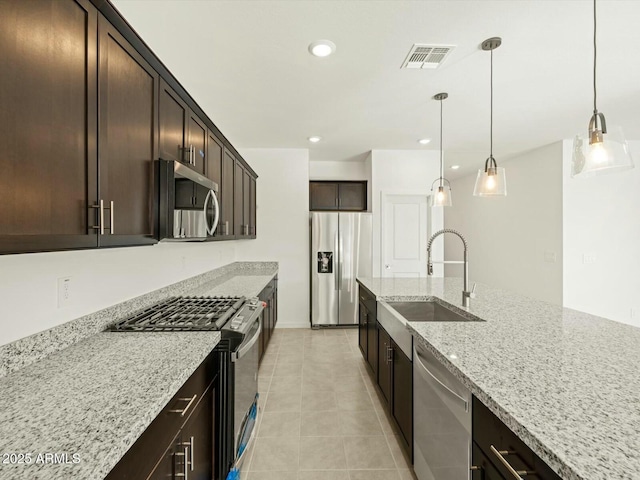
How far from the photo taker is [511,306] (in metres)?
2.01

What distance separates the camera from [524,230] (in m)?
5.00

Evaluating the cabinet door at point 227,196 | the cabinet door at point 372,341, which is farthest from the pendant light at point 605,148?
the cabinet door at point 227,196

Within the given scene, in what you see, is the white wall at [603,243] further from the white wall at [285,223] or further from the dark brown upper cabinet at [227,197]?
the dark brown upper cabinet at [227,197]

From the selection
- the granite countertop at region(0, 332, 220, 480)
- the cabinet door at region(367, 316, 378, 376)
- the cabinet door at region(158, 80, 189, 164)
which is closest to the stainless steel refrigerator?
the cabinet door at region(367, 316, 378, 376)

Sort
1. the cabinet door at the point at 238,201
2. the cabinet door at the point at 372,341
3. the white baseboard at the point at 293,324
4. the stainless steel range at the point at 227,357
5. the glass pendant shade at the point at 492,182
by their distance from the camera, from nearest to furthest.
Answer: the stainless steel range at the point at 227,357, the glass pendant shade at the point at 492,182, the cabinet door at the point at 372,341, the cabinet door at the point at 238,201, the white baseboard at the point at 293,324

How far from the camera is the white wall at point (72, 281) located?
3.90 ft

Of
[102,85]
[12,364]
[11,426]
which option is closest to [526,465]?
[11,426]

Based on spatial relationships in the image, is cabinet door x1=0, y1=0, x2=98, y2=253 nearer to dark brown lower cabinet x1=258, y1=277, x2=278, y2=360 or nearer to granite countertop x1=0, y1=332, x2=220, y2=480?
granite countertop x1=0, y1=332, x2=220, y2=480

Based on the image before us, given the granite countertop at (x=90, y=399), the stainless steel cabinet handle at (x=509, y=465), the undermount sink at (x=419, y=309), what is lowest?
the stainless steel cabinet handle at (x=509, y=465)

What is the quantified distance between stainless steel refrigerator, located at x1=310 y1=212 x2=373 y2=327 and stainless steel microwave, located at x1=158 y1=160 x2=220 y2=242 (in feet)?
8.56

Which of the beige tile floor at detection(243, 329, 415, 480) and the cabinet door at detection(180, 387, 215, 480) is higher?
the cabinet door at detection(180, 387, 215, 480)

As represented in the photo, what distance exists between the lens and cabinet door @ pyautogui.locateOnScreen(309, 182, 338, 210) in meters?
5.51

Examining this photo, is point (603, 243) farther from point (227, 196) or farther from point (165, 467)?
point (165, 467)

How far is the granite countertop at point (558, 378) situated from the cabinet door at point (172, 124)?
1682 millimetres
